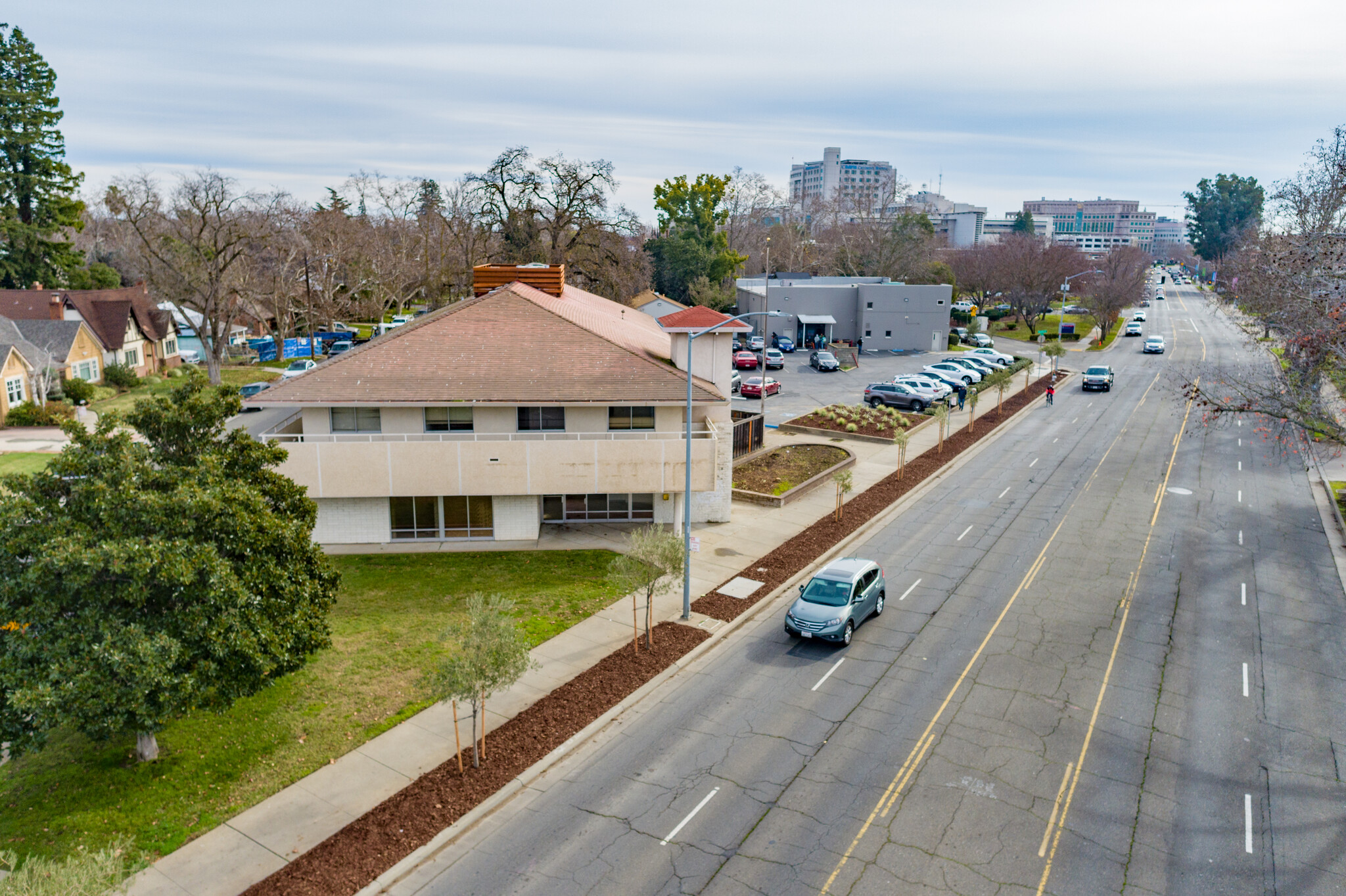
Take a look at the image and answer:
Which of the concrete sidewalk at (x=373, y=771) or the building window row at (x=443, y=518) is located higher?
the building window row at (x=443, y=518)

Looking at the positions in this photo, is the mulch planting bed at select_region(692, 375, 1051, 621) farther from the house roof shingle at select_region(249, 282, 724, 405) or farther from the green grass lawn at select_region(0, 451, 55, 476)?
the green grass lawn at select_region(0, 451, 55, 476)

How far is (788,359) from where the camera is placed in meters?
73.9

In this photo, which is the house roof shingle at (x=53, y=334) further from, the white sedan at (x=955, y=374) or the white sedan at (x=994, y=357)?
the white sedan at (x=994, y=357)

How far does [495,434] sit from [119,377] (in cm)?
4615

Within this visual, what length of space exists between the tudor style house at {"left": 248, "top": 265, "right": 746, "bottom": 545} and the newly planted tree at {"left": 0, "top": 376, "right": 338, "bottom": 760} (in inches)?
384

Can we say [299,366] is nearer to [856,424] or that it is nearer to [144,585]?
[856,424]

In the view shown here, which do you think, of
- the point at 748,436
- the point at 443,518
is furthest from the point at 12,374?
the point at 748,436

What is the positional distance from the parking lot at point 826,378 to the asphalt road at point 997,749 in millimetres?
23366

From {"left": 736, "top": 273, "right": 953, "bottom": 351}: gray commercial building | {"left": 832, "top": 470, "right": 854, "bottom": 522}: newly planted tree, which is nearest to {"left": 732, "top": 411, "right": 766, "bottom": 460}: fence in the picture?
{"left": 832, "top": 470, "right": 854, "bottom": 522}: newly planted tree

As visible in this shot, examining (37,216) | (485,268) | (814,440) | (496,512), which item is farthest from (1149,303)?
(37,216)

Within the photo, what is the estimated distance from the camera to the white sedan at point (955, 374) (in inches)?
2200

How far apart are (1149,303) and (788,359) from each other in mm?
83418

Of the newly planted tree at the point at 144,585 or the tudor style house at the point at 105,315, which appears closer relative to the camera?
the newly planted tree at the point at 144,585

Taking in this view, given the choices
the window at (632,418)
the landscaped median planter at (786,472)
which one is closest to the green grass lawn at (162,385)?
the window at (632,418)
